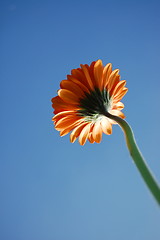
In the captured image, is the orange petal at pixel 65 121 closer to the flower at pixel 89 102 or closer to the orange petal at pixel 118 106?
the flower at pixel 89 102

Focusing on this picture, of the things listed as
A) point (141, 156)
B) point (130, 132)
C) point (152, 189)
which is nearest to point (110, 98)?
point (130, 132)

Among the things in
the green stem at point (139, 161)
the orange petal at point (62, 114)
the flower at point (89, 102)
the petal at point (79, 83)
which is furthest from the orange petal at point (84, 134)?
the green stem at point (139, 161)

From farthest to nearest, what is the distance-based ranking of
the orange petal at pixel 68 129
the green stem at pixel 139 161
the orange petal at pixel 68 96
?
the orange petal at pixel 68 129 < the orange petal at pixel 68 96 < the green stem at pixel 139 161

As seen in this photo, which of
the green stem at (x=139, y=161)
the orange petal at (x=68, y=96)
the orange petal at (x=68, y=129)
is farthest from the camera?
the orange petal at (x=68, y=129)

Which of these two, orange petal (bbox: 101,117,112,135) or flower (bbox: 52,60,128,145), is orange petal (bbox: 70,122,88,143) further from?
orange petal (bbox: 101,117,112,135)

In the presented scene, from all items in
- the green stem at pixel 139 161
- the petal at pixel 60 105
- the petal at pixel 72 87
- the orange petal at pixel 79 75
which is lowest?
the green stem at pixel 139 161

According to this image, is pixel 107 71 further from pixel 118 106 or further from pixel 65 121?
pixel 65 121
